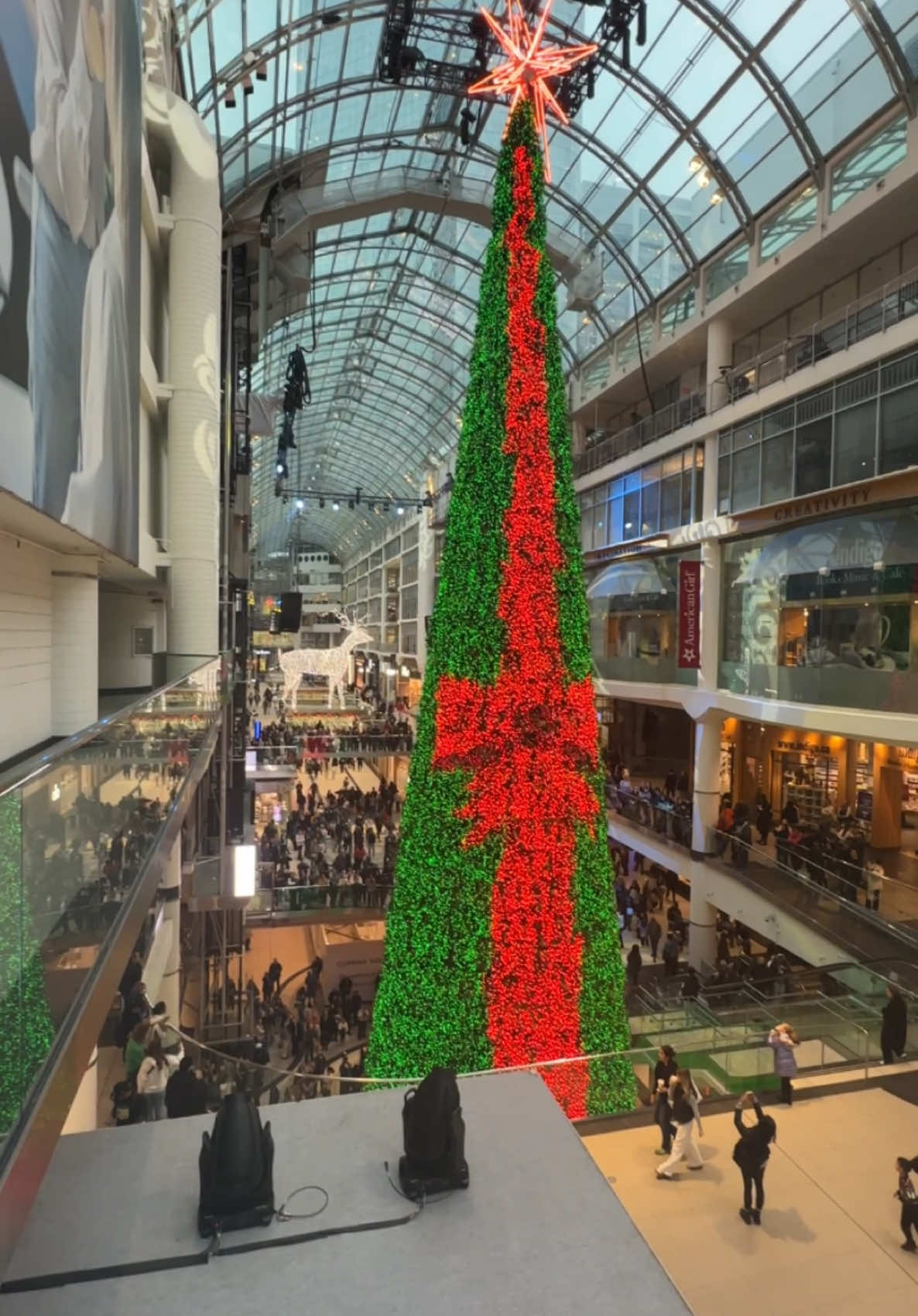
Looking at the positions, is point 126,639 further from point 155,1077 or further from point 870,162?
point 870,162

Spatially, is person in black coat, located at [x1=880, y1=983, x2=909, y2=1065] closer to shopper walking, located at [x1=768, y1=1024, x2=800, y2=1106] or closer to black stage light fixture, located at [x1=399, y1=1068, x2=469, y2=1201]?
shopper walking, located at [x1=768, y1=1024, x2=800, y2=1106]

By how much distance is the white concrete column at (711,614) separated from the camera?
1941cm

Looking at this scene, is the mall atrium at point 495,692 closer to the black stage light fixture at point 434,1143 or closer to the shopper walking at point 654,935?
the black stage light fixture at point 434,1143

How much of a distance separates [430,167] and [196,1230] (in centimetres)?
2770

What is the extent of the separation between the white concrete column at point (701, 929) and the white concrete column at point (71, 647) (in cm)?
1483

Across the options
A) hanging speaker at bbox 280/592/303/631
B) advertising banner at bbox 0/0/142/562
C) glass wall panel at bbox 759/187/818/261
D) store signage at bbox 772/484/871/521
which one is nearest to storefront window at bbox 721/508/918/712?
store signage at bbox 772/484/871/521

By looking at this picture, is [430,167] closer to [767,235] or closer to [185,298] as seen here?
[767,235]

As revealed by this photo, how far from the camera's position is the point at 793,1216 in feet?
21.5

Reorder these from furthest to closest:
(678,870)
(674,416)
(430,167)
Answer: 1. (430,167)
2. (674,416)
3. (678,870)

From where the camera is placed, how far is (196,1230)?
3371 mm

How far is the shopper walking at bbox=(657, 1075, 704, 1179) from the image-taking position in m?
6.99

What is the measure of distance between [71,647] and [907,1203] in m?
9.65

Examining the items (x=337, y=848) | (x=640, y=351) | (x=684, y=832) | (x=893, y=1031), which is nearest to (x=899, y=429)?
(x=893, y=1031)

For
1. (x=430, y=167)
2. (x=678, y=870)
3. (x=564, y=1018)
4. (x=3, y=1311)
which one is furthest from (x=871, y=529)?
(x=430, y=167)
